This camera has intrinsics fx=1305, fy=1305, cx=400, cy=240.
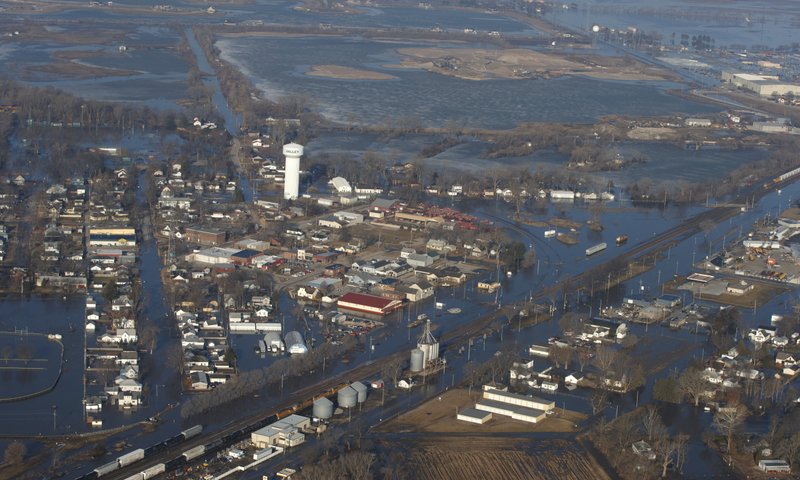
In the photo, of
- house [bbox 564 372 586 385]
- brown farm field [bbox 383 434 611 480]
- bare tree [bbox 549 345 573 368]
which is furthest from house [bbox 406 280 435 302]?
Answer: brown farm field [bbox 383 434 611 480]

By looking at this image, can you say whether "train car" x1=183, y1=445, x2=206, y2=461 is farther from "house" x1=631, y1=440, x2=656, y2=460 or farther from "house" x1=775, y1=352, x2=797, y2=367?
"house" x1=775, y1=352, x2=797, y2=367

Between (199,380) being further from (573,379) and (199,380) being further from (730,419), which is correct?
(730,419)

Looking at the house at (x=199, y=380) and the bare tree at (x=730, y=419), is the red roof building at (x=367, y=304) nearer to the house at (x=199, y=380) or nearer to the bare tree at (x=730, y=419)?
the house at (x=199, y=380)

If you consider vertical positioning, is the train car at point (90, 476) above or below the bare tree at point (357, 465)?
below

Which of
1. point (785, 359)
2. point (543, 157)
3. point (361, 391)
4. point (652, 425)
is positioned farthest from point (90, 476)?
point (543, 157)

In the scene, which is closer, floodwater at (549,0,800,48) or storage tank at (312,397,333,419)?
storage tank at (312,397,333,419)

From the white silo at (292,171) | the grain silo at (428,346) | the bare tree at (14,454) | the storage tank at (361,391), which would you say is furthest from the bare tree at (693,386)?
the white silo at (292,171)

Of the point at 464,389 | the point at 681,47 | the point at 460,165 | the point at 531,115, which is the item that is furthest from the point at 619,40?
the point at 464,389
